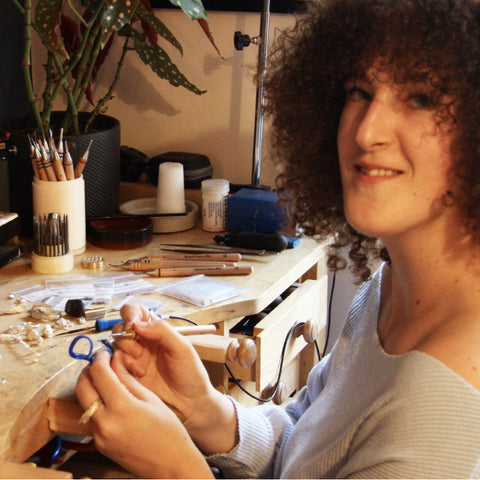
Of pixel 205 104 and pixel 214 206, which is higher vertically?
pixel 205 104

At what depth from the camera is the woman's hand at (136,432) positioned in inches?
32.4

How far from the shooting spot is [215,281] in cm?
132

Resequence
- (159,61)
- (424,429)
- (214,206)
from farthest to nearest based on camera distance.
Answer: (159,61)
(214,206)
(424,429)

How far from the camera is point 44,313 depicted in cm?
112

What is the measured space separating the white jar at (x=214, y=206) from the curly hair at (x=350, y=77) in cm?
40

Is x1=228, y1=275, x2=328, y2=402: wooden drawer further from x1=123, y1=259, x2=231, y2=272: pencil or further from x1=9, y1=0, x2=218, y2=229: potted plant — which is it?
x1=9, y1=0, x2=218, y2=229: potted plant

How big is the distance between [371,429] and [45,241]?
784mm

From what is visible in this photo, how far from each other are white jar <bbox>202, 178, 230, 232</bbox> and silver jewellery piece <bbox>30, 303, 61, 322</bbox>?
543 mm

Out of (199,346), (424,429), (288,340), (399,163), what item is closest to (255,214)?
(288,340)

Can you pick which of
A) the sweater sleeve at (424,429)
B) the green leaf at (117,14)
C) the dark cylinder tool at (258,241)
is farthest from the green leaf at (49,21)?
the sweater sleeve at (424,429)

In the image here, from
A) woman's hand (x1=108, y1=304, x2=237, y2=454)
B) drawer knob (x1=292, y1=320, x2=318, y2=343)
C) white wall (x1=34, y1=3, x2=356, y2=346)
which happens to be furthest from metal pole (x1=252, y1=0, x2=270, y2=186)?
woman's hand (x1=108, y1=304, x2=237, y2=454)

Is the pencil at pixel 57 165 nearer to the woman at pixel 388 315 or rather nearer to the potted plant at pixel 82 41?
the potted plant at pixel 82 41

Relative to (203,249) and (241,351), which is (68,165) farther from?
(241,351)

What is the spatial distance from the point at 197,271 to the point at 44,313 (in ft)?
1.08
